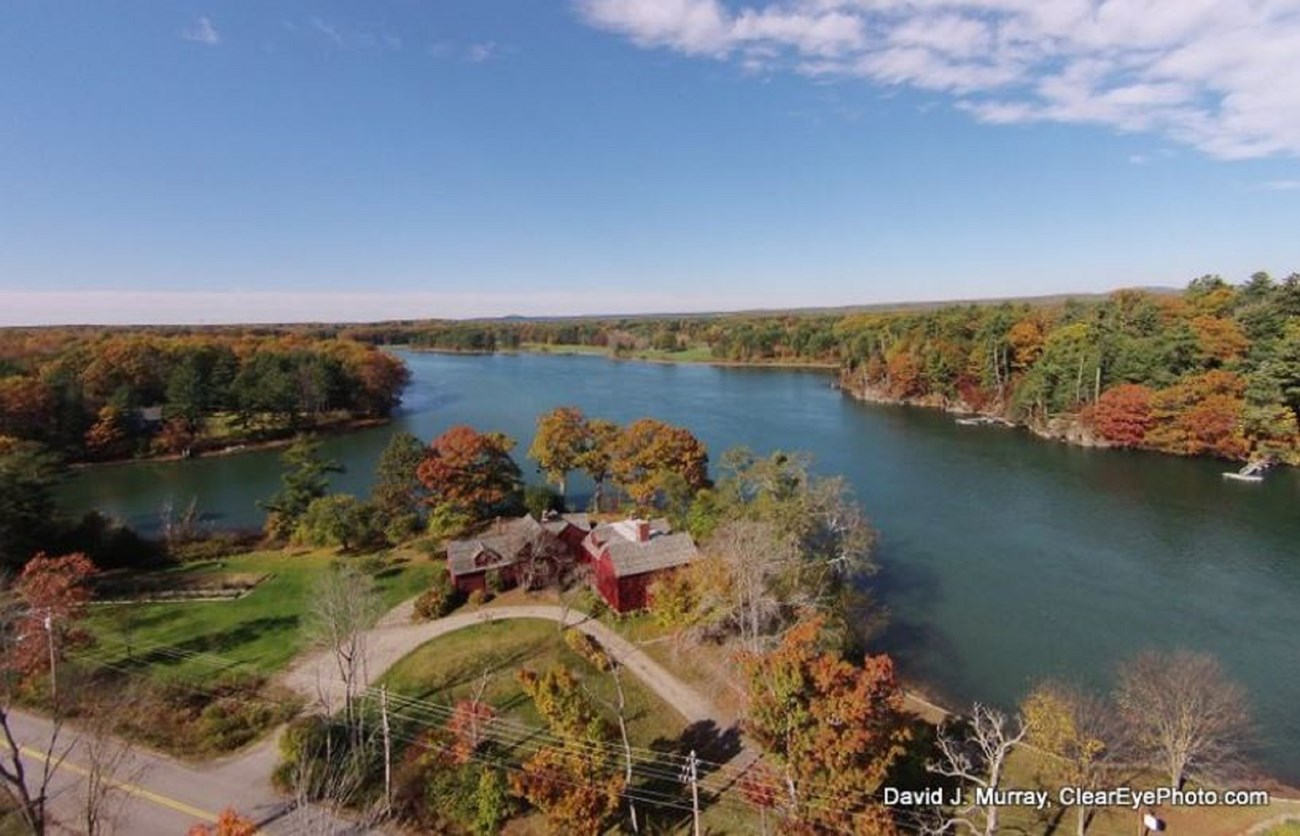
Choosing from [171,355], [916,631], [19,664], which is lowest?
[916,631]

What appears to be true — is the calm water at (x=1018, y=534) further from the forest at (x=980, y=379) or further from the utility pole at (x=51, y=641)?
the utility pole at (x=51, y=641)

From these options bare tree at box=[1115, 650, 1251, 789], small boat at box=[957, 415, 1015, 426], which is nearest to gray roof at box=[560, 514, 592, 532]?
bare tree at box=[1115, 650, 1251, 789]

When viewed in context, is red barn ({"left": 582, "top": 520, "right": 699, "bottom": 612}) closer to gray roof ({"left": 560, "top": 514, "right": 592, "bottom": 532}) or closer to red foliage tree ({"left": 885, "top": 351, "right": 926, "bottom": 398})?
gray roof ({"left": 560, "top": 514, "right": 592, "bottom": 532})

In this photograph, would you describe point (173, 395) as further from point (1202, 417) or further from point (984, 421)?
point (1202, 417)

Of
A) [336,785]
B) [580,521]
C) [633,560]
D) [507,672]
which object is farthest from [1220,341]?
[336,785]

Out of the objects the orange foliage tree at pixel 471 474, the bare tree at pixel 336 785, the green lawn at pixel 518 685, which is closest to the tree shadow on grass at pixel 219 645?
the green lawn at pixel 518 685

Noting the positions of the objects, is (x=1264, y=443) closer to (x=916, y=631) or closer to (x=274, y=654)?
(x=916, y=631)

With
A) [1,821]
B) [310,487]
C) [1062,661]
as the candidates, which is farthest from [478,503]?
[1062,661]
